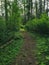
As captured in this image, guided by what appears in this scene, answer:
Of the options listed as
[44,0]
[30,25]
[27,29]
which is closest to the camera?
[30,25]

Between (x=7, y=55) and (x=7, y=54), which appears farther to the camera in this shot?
(x=7, y=54)

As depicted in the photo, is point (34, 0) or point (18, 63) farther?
point (34, 0)

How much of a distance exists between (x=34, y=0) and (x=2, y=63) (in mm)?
42120

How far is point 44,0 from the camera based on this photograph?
4953cm

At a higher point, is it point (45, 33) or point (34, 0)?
point (34, 0)

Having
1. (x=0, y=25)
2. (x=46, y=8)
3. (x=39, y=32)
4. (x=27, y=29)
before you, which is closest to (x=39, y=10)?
(x=46, y=8)

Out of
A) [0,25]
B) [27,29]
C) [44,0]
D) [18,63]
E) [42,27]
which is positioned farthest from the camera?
[44,0]

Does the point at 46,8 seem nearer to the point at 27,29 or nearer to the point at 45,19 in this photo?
the point at 27,29

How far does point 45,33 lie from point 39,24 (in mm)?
1438

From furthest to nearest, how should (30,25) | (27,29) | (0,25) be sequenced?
A: (27,29) < (30,25) < (0,25)

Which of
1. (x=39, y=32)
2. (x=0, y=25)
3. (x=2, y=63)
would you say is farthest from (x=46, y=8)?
(x=2, y=63)

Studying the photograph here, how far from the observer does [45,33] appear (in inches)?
1032

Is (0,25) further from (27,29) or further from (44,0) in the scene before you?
(44,0)

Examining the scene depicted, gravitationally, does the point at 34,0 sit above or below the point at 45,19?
above
